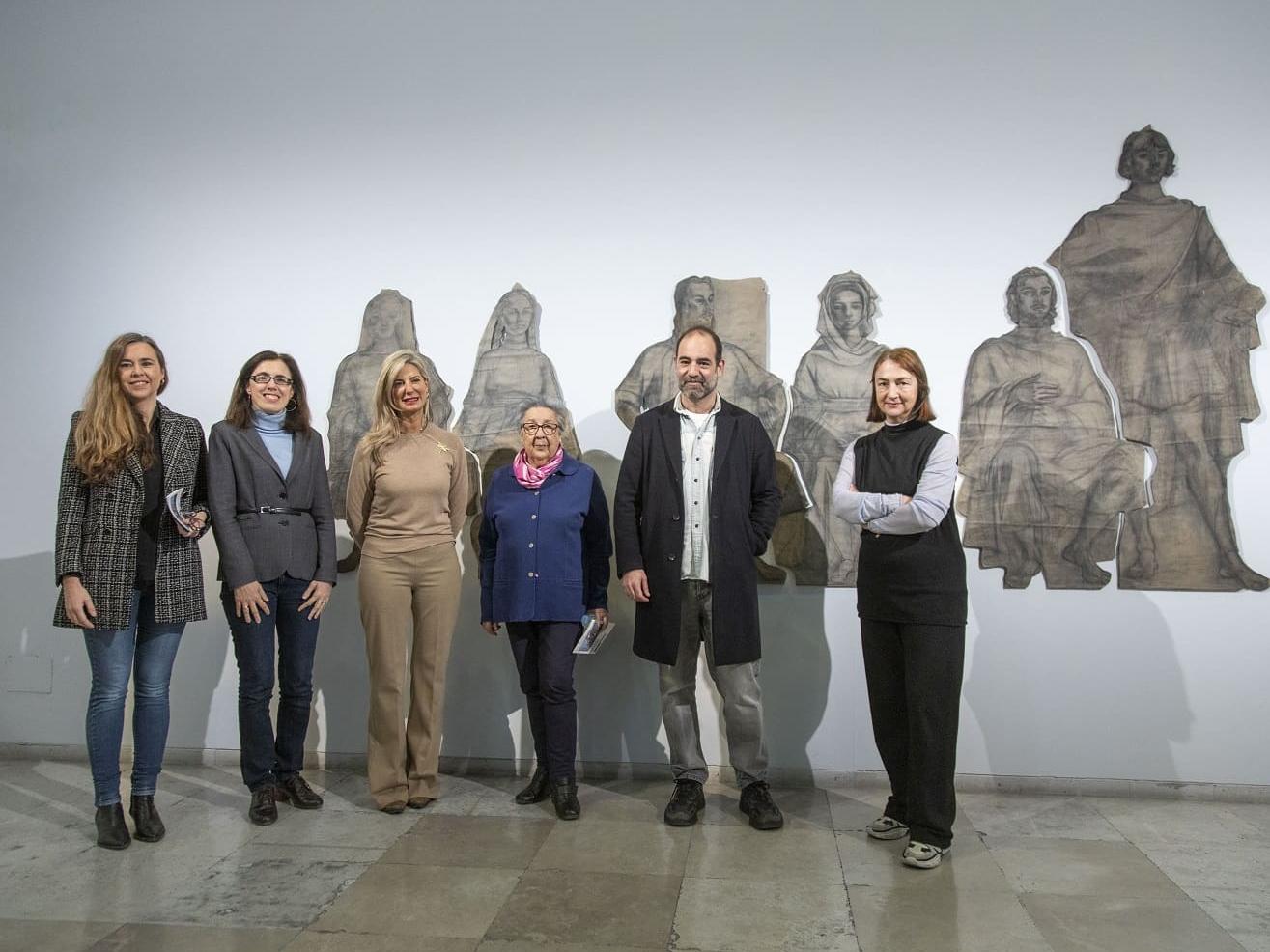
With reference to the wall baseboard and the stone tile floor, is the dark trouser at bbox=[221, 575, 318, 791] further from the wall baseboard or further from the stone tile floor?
the wall baseboard

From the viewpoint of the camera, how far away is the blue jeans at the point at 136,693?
10.7ft

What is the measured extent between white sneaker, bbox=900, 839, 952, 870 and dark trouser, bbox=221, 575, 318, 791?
216 cm

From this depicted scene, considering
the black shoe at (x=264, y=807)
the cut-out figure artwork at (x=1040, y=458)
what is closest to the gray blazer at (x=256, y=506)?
the black shoe at (x=264, y=807)

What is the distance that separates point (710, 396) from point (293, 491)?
1.52 m

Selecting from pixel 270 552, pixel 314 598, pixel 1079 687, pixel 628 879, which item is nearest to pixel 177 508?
pixel 270 552

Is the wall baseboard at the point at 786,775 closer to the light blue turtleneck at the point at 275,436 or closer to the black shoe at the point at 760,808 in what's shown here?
the black shoe at the point at 760,808

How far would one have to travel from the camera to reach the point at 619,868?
9.87 ft

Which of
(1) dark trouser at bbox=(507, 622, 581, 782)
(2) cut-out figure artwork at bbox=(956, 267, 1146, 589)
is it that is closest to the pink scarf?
(1) dark trouser at bbox=(507, 622, 581, 782)

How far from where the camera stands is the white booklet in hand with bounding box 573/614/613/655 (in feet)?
11.3

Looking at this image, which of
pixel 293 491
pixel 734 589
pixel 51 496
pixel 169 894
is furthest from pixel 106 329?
pixel 734 589

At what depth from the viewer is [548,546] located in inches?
140

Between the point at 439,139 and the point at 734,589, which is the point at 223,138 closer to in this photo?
the point at 439,139

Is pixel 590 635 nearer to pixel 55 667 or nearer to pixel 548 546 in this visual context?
pixel 548 546

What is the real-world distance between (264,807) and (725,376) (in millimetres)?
2349
